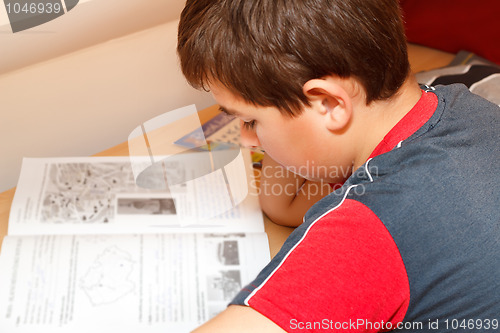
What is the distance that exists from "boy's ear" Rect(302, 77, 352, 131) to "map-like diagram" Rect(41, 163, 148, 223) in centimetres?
33

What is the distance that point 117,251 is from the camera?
28.8 inches

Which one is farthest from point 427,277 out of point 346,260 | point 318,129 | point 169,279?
point 169,279

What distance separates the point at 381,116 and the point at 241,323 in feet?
0.95

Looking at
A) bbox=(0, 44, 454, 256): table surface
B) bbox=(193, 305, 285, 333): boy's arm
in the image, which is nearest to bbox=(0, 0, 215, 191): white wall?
bbox=(0, 44, 454, 256): table surface

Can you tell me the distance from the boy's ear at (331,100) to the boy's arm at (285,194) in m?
0.21

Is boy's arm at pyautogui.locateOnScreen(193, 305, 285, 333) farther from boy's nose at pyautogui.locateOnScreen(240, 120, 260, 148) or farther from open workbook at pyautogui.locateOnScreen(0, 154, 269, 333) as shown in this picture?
boy's nose at pyautogui.locateOnScreen(240, 120, 260, 148)

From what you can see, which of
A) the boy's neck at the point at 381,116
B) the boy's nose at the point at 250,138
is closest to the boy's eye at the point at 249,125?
the boy's nose at the point at 250,138

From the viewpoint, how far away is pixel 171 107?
105cm

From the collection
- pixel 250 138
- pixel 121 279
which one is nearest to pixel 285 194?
pixel 250 138

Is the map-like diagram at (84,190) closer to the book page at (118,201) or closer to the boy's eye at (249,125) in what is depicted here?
the book page at (118,201)

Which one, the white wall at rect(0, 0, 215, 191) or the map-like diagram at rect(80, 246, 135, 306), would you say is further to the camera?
the white wall at rect(0, 0, 215, 191)

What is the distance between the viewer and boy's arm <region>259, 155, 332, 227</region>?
0.82 metres

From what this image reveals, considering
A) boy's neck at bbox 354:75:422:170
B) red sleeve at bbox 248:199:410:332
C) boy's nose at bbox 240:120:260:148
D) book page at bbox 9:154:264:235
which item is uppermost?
boy's neck at bbox 354:75:422:170

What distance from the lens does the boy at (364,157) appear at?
520 mm
